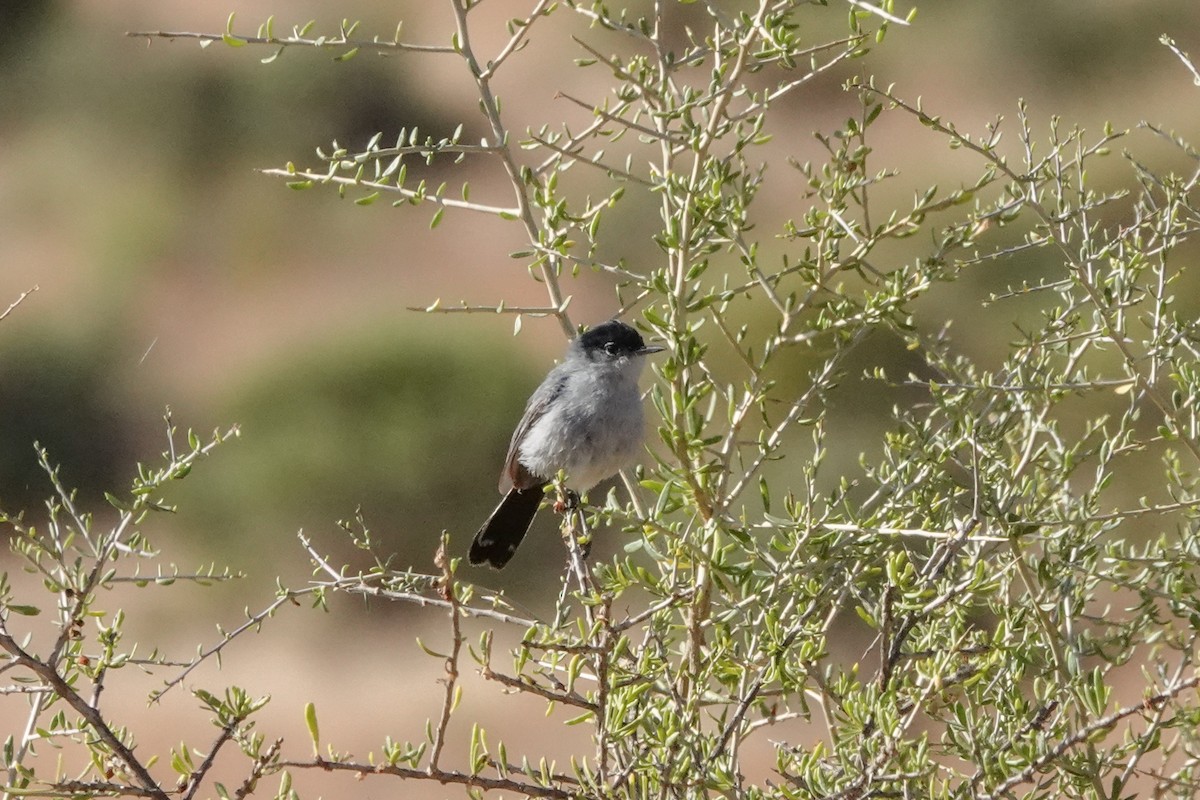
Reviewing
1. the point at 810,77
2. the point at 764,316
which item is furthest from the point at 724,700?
the point at 764,316

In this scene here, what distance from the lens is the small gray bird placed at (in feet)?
12.1

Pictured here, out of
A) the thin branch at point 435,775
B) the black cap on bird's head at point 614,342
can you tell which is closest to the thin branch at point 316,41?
the thin branch at point 435,775

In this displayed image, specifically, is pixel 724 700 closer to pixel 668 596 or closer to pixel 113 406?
pixel 668 596

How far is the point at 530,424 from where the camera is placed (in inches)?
157

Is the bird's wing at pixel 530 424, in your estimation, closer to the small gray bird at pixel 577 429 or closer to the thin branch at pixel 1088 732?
the small gray bird at pixel 577 429

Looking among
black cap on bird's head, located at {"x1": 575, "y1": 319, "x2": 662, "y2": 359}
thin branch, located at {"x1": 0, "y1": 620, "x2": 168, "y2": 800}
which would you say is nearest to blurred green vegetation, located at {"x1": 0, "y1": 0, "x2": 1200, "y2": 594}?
black cap on bird's head, located at {"x1": 575, "y1": 319, "x2": 662, "y2": 359}

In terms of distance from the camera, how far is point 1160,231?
1.75 metres

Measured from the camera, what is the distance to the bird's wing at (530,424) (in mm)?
3902

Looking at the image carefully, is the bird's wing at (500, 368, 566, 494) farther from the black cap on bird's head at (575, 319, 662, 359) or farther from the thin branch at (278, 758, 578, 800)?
the thin branch at (278, 758, 578, 800)

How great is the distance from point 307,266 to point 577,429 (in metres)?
18.9

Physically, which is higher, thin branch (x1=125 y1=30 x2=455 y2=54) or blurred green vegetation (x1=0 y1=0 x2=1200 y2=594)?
blurred green vegetation (x1=0 y1=0 x2=1200 y2=594)

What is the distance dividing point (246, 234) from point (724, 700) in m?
22.5

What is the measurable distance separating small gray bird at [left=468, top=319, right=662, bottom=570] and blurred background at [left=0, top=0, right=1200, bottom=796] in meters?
9.34

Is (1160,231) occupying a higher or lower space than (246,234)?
lower
